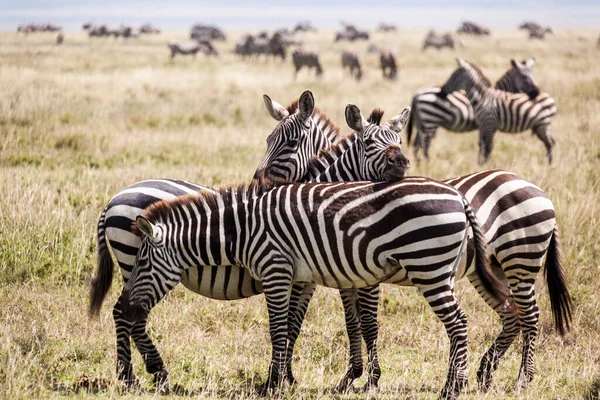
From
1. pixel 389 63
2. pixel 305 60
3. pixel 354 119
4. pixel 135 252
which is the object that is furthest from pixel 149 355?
pixel 305 60

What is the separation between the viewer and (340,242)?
490cm

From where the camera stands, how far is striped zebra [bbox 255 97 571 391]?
535cm

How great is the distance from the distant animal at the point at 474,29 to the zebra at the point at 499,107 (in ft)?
213

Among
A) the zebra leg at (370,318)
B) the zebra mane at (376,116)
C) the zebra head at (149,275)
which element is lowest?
the zebra leg at (370,318)

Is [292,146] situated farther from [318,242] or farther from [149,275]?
[149,275]

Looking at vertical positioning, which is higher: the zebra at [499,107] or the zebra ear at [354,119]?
the zebra ear at [354,119]

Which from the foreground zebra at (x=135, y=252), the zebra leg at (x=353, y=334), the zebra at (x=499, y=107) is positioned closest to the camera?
the foreground zebra at (x=135, y=252)

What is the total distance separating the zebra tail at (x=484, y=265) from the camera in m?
4.89

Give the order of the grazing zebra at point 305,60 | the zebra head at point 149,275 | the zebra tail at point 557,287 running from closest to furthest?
the zebra head at point 149,275 → the zebra tail at point 557,287 → the grazing zebra at point 305,60

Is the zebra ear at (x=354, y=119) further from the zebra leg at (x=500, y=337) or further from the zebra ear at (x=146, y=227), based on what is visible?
the zebra ear at (x=146, y=227)

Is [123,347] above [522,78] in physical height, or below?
below

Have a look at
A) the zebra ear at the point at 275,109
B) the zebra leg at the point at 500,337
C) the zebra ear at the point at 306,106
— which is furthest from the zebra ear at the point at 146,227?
the zebra leg at the point at 500,337

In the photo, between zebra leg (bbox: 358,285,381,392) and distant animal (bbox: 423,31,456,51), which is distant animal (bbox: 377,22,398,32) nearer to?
distant animal (bbox: 423,31,456,51)

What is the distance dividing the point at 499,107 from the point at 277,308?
11.1m
